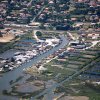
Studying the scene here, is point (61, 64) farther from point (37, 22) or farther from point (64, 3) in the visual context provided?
point (64, 3)

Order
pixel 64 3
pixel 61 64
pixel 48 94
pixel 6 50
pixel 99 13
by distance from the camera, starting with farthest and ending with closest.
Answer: pixel 64 3 < pixel 99 13 < pixel 6 50 < pixel 61 64 < pixel 48 94

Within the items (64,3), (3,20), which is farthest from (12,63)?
(64,3)

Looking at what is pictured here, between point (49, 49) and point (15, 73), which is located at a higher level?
point (49, 49)

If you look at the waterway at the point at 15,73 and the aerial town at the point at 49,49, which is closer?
the aerial town at the point at 49,49

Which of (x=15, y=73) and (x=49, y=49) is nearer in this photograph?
(x=15, y=73)

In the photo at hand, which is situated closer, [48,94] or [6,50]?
[48,94]

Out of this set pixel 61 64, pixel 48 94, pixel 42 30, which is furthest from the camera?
pixel 42 30

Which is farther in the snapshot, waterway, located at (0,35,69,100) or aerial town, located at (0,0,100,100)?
waterway, located at (0,35,69,100)
